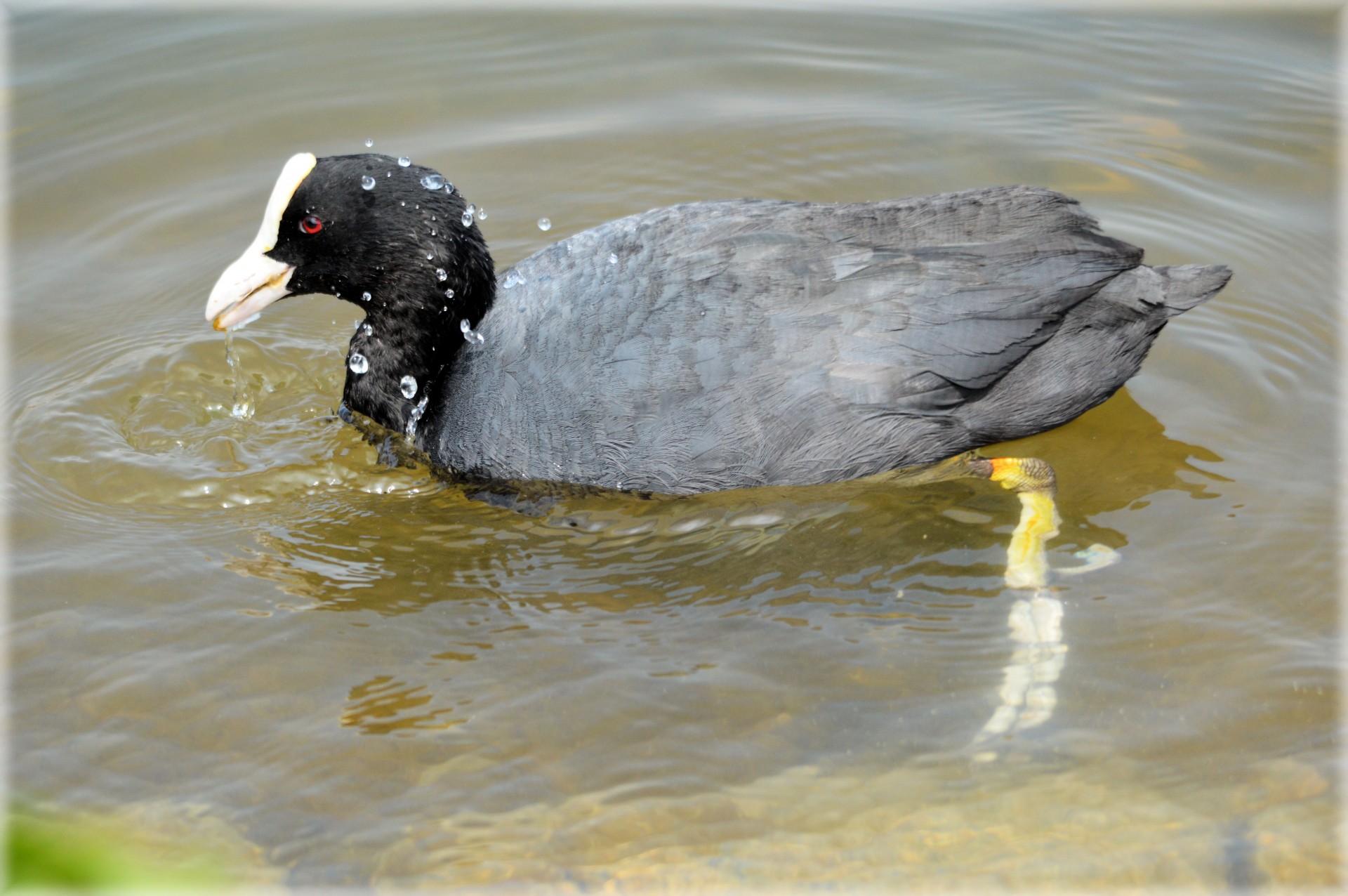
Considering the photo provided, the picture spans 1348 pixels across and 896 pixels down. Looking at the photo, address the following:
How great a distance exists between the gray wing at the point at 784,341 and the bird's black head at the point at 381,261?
0.31 m

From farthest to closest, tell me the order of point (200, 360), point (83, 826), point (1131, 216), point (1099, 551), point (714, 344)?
point (1131, 216)
point (200, 360)
point (1099, 551)
point (714, 344)
point (83, 826)

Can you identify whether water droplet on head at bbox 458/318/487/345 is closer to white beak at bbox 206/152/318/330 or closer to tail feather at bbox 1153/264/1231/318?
white beak at bbox 206/152/318/330

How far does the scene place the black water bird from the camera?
337 centimetres

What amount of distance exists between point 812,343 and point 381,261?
1.49 m

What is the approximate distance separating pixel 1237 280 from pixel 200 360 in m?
4.33

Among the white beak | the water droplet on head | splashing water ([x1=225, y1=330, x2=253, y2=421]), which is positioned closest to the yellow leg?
the water droplet on head

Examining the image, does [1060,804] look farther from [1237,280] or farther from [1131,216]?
[1131,216]

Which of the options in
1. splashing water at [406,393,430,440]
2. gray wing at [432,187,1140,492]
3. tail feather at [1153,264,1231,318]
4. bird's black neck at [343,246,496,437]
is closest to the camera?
gray wing at [432,187,1140,492]

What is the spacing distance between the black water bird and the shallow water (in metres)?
0.26

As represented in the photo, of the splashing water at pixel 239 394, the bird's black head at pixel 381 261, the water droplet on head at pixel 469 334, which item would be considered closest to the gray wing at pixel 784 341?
the water droplet on head at pixel 469 334

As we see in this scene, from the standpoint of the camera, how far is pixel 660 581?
345 centimetres

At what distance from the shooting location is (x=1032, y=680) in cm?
309

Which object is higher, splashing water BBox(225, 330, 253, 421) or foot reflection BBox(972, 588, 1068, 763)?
splashing water BBox(225, 330, 253, 421)

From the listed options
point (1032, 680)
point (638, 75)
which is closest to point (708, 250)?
point (1032, 680)
